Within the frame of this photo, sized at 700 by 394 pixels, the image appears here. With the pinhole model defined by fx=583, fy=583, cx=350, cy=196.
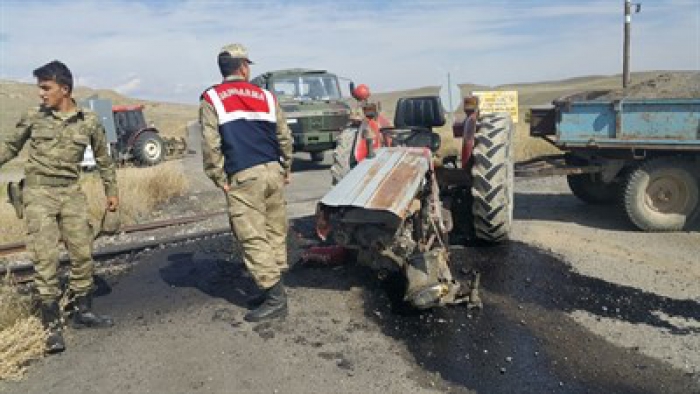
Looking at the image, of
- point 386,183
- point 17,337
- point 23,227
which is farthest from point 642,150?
point 23,227

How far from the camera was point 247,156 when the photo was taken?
4.47 meters

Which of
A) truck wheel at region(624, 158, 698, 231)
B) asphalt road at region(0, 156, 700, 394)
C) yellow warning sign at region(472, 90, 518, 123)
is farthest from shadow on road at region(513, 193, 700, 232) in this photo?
yellow warning sign at region(472, 90, 518, 123)

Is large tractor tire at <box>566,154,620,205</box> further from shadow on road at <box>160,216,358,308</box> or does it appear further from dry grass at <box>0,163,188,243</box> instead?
dry grass at <box>0,163,188,243</box>

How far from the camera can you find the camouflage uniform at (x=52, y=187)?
172 inches

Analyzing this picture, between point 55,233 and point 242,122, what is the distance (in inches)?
65.1

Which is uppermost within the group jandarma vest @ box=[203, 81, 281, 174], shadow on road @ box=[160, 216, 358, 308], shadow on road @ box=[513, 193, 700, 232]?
jandarma vest @ box=[203, 81, 281, 174]

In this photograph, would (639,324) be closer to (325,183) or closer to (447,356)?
(447,356)

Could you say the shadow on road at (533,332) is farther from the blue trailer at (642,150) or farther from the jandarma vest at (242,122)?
the blue trailer at (642,150)

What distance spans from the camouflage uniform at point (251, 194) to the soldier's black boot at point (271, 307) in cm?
9

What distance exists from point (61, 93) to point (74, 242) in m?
1.14

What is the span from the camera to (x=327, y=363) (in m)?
3.96

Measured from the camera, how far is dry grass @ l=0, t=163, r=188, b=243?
27.0 feet

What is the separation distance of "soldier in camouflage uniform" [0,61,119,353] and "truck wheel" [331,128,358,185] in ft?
7.91

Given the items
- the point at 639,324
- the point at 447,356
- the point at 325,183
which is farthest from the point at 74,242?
the point at 325,183
